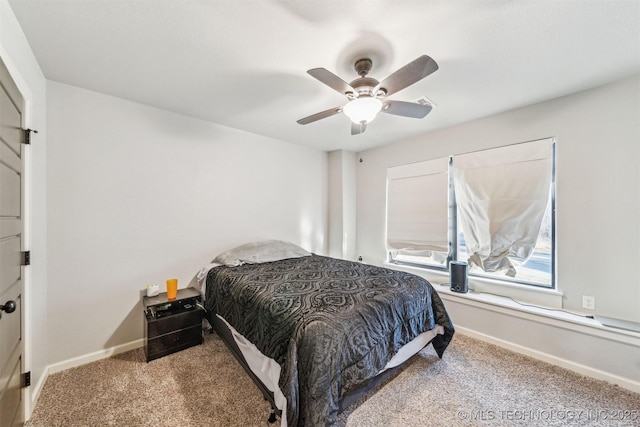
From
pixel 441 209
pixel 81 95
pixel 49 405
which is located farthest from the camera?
pixel 441 209

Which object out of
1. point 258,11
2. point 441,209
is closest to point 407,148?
point 441,209

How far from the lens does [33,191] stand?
175 centimetres

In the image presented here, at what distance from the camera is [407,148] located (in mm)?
3721

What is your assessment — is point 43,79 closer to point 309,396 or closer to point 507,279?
point 309,396

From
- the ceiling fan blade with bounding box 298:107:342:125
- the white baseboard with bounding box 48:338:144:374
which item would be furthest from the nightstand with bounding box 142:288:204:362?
the ceiling fan blade with bounding box 298:107:342:125

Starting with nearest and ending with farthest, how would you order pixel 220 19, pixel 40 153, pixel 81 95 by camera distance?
pixel 220 19 → pixel 40 153 → pixel 81 95

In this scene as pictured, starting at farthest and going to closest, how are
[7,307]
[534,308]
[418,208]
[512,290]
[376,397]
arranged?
[418,208] → [512,290] → [534,308] → [376,397] → [7,307]

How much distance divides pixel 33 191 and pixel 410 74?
9.09 ft

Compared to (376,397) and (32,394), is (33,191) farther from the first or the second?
(376,397)

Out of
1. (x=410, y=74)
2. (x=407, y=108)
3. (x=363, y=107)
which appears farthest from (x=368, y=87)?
(x=407, y=108)

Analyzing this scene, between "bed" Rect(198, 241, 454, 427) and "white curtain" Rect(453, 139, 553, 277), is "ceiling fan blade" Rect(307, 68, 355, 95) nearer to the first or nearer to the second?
"bed" Rect(198, 241, 454, 427)

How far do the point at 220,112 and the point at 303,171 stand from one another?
163 centimetres

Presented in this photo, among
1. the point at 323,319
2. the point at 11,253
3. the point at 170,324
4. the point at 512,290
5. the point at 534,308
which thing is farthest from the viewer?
the point at 512,290

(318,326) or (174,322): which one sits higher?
(318,326)
